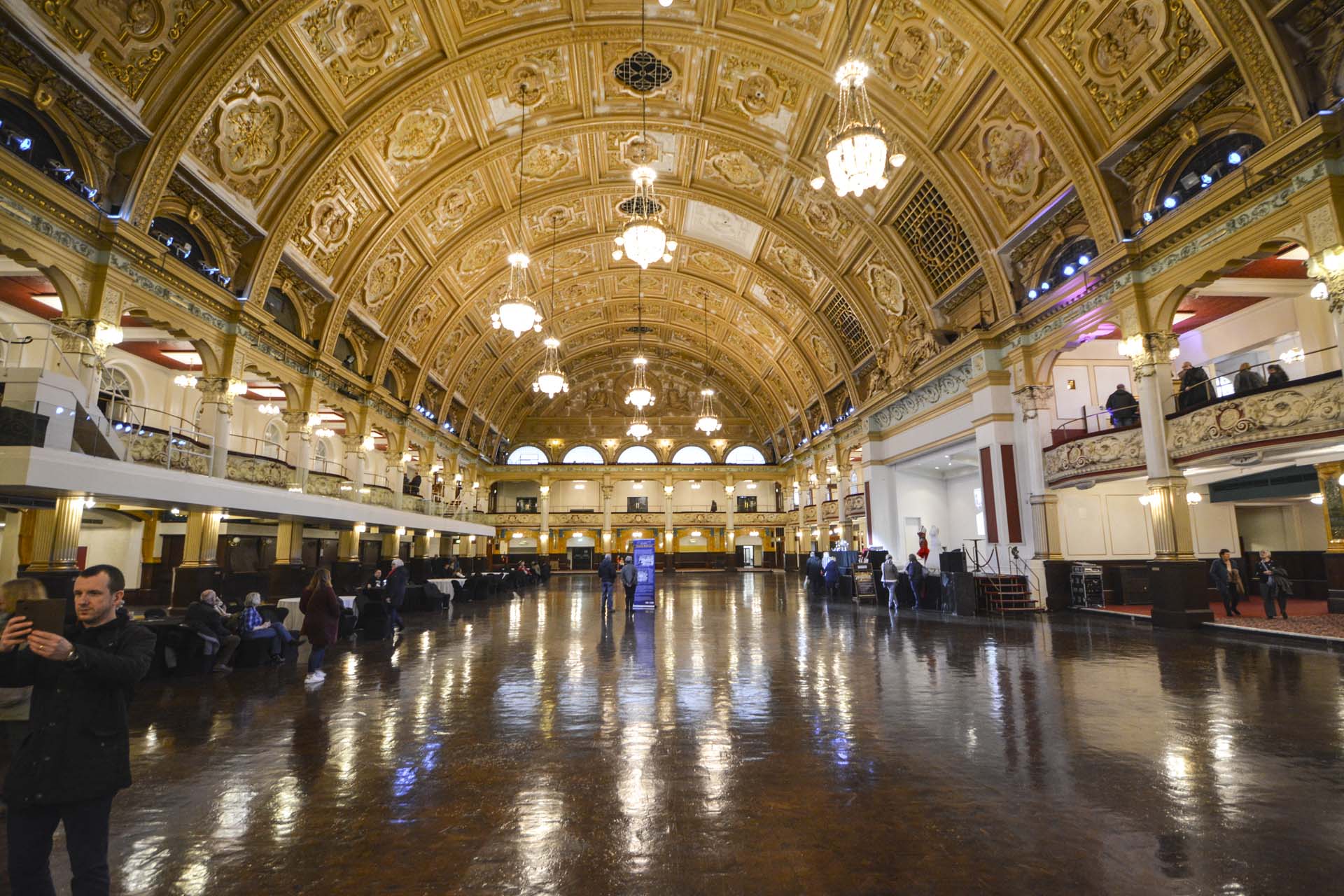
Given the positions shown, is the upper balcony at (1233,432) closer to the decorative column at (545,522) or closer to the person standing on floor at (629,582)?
the person standing on floor at (629,582)

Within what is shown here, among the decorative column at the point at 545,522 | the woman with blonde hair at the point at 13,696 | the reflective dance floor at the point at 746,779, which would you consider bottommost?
the reflective dance floor at the point at 746,779

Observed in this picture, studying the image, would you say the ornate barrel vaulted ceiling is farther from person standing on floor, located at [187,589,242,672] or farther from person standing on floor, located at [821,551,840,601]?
person standing on floor, located at [187,589,242,672]

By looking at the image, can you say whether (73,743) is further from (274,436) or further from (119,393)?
(274,436)

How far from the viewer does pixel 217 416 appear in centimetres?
1303

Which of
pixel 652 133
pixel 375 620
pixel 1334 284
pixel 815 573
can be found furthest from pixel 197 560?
pixel 1334 284

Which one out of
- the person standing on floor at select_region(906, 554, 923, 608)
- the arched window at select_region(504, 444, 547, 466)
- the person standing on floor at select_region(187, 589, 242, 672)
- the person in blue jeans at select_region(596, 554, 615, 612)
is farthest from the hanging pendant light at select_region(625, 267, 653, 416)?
the person standing on floor at select_region(187, 589, 242, 672)

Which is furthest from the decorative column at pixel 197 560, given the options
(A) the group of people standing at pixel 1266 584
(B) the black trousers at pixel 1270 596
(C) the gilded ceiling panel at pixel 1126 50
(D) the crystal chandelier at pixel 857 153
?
(B) the black trousers at pixel 1270 596

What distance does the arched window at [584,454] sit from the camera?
36094 mm

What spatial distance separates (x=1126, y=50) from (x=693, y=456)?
27967 mm

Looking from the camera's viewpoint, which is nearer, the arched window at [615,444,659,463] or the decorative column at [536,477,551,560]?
the decorative column at [536,477,551,560]

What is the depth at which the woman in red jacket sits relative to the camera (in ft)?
21.6

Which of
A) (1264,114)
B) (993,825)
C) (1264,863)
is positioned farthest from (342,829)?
(1264,114)

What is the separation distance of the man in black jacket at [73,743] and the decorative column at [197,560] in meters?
11.7

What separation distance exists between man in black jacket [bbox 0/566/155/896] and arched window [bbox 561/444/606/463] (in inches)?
1335
